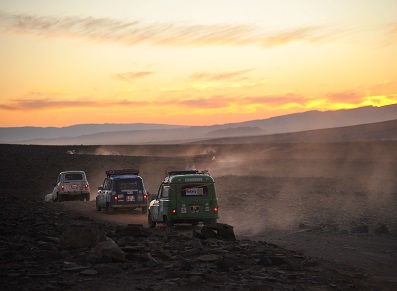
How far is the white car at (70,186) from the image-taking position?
129ft

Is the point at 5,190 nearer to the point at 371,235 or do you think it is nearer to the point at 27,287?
the point at 371,235

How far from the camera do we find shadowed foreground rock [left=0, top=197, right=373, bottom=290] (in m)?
12.7

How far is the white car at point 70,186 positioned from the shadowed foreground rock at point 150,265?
20.7 metres

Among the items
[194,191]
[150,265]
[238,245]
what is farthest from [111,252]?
[194,191]

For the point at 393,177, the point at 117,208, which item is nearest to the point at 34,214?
the point at 117,208

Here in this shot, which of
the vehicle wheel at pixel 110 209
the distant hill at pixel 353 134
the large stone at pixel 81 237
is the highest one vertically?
the distant hill at pixel 353 134

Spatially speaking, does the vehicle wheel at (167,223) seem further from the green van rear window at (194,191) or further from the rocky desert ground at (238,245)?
the green van rear window at (194,191)

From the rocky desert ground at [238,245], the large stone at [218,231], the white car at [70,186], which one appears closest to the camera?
the rocky desert ground at [238,245]

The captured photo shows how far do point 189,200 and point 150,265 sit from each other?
9687mm

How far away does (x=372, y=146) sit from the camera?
337 feet

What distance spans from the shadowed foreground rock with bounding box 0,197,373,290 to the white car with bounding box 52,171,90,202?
20.7 meters

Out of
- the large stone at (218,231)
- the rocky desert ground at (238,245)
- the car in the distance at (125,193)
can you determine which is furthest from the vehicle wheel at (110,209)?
the large stone at (218,231)

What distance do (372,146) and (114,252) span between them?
93.8 meters

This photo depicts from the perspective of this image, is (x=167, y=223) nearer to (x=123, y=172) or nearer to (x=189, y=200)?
(x=189, y=200)
